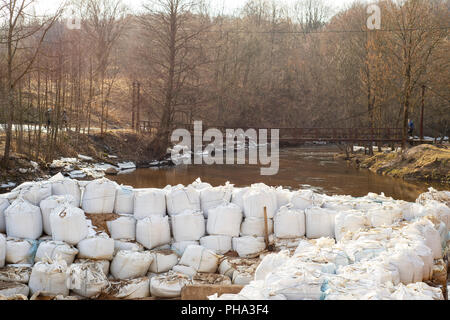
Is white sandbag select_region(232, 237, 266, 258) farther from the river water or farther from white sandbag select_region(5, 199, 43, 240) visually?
the river water

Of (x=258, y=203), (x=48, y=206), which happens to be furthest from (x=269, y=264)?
(x=48, y=206)

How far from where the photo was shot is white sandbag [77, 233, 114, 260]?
3865 millimetres

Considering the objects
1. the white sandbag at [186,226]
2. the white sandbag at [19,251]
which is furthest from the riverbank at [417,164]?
the white sandbag at [19,251]

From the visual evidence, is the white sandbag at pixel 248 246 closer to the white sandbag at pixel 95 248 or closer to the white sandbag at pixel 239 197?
the white sandbag at pixel 239 197

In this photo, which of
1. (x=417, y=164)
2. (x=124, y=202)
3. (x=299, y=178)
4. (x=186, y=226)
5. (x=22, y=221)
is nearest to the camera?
(x=22, y=221)

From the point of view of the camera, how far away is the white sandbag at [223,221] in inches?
175

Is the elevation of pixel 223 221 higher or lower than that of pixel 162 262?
higher

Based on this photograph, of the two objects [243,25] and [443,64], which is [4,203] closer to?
[443,64]

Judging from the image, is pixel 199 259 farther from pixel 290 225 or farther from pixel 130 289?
pixel 290 225

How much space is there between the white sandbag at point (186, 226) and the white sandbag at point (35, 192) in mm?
1286

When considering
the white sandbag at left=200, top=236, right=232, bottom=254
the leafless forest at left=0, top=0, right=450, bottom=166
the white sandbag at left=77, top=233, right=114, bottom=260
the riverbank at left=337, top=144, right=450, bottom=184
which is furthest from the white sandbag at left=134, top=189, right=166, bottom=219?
the riverbank at left=337, top=144, right=450, bottom=184

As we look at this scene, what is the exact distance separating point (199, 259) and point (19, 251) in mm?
1557

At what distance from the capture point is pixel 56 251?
375 centimetres

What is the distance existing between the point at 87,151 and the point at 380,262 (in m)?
13.8
